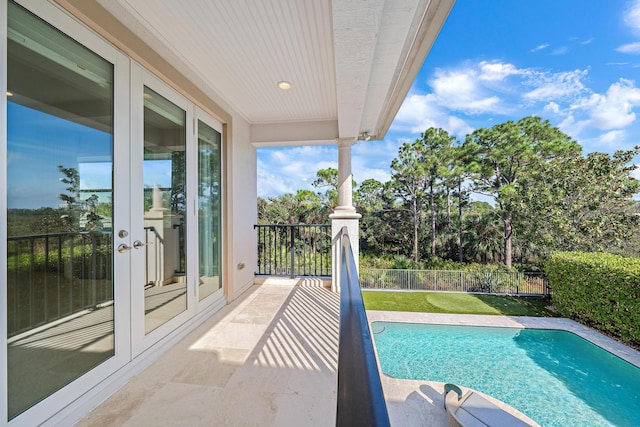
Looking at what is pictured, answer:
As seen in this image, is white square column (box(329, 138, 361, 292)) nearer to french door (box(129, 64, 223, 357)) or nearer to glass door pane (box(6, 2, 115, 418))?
french door (box(129, 64, 223, 357))

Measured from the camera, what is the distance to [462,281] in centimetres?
857

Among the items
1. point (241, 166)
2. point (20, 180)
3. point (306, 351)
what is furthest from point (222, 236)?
point (20, 180)

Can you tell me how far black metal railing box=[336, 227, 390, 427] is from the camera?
0.29 meters

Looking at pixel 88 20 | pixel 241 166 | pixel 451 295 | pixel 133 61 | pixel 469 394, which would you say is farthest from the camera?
pixel 451 295

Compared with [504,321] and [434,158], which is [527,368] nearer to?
[504,321]

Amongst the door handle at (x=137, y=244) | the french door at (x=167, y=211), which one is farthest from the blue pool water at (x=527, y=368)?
the door handle at (x=137, y=244)

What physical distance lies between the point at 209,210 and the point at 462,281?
8.64 meters

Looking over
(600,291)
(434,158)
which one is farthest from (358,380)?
(434,158)

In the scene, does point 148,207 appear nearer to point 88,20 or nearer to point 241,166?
point 88,20

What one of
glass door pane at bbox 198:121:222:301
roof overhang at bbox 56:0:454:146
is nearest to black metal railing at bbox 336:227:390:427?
roof overhang at bbox 56:0:454:146

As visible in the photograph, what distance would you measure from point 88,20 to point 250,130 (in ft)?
8.10

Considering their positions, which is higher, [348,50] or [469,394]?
[348,50]

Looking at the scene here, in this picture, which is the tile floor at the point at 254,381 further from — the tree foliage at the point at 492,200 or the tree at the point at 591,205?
the tree foliage at the point at 492,200

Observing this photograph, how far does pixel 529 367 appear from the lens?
13.1ft
